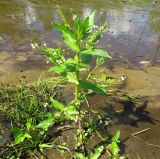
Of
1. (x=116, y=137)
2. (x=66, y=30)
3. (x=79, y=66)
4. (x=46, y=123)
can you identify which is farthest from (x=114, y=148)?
(x=66, y=30)

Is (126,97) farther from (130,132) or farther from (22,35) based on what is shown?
(22,35)

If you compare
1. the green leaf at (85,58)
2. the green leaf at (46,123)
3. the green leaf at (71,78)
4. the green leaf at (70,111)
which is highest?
the green leaf at (85,58)

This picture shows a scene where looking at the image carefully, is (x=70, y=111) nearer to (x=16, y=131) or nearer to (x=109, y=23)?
(x=16, y=131)

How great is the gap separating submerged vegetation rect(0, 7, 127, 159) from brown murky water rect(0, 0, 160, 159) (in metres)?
0.26

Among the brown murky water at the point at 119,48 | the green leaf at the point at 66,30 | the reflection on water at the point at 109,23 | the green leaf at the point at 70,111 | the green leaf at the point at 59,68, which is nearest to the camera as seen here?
the green leaf at the point at 66,30

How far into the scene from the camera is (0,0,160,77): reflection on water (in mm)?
5355

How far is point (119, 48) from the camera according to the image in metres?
5.55

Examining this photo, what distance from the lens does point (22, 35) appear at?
18.9 ft

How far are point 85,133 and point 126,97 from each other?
96 cm

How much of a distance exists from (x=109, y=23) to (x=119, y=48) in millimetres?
1656

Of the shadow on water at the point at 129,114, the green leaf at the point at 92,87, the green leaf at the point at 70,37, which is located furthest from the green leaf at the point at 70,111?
the shadow on water at the point at 129,114

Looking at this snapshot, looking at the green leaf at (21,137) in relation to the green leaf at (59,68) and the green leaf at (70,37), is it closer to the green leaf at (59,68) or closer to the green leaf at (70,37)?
the green leaf at (59,68)

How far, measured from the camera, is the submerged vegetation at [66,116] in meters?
2.70

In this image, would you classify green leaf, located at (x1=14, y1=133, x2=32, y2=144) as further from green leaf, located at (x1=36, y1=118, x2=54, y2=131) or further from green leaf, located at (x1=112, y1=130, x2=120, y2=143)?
green leaf, located at (x1=112, y1=130, x2=120, y2=143)
